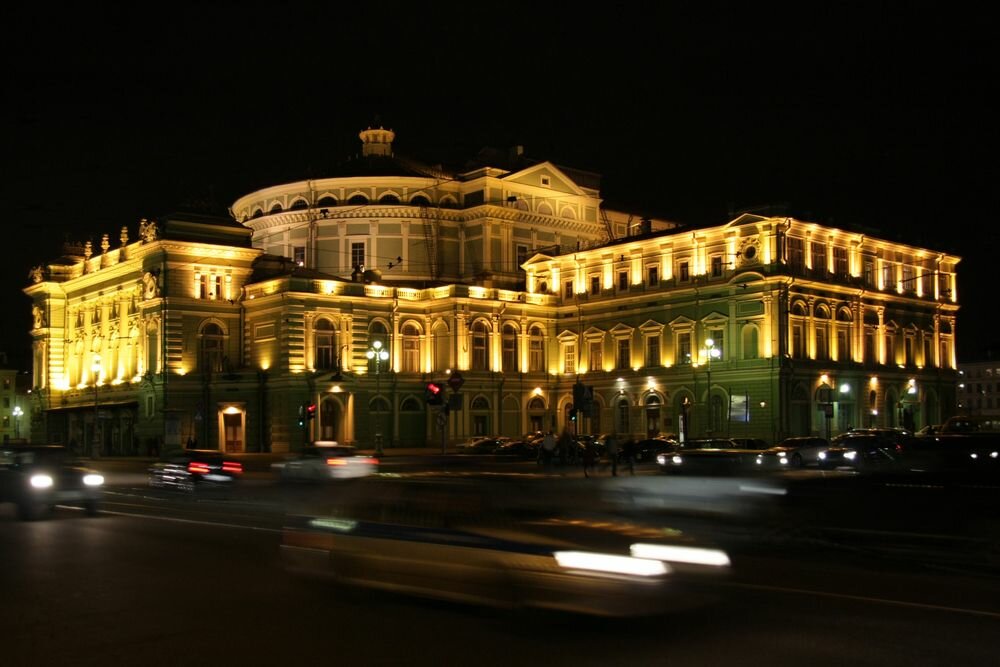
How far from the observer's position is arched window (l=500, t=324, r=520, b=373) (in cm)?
8119

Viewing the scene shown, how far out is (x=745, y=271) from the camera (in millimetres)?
70938

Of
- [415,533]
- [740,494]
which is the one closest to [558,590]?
[415,533]

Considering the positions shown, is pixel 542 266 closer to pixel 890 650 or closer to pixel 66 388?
pixel 66 388

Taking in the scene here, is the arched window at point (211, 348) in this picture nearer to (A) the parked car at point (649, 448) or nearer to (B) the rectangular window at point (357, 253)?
(B) the rectangular window at point (357, 253)

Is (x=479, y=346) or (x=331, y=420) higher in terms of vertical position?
(x=479, y=346)

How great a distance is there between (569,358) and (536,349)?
2.66 m

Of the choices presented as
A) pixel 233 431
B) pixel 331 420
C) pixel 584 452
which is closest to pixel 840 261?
pixel 331 420

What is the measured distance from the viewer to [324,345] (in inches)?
2938

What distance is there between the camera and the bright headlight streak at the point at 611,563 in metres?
11.2

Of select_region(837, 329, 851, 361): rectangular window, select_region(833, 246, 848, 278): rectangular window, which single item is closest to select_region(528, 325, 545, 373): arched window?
select_region(837, 329, 851, 361): rectangular window

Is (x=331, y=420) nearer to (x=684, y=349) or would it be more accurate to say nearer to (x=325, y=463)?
(x=684, y=349)

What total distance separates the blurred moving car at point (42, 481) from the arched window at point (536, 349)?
56.2 m

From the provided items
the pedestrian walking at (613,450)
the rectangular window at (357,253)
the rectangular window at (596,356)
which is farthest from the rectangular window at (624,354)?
the pedestrian walking at (613,450)

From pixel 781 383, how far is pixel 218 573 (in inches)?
2212
